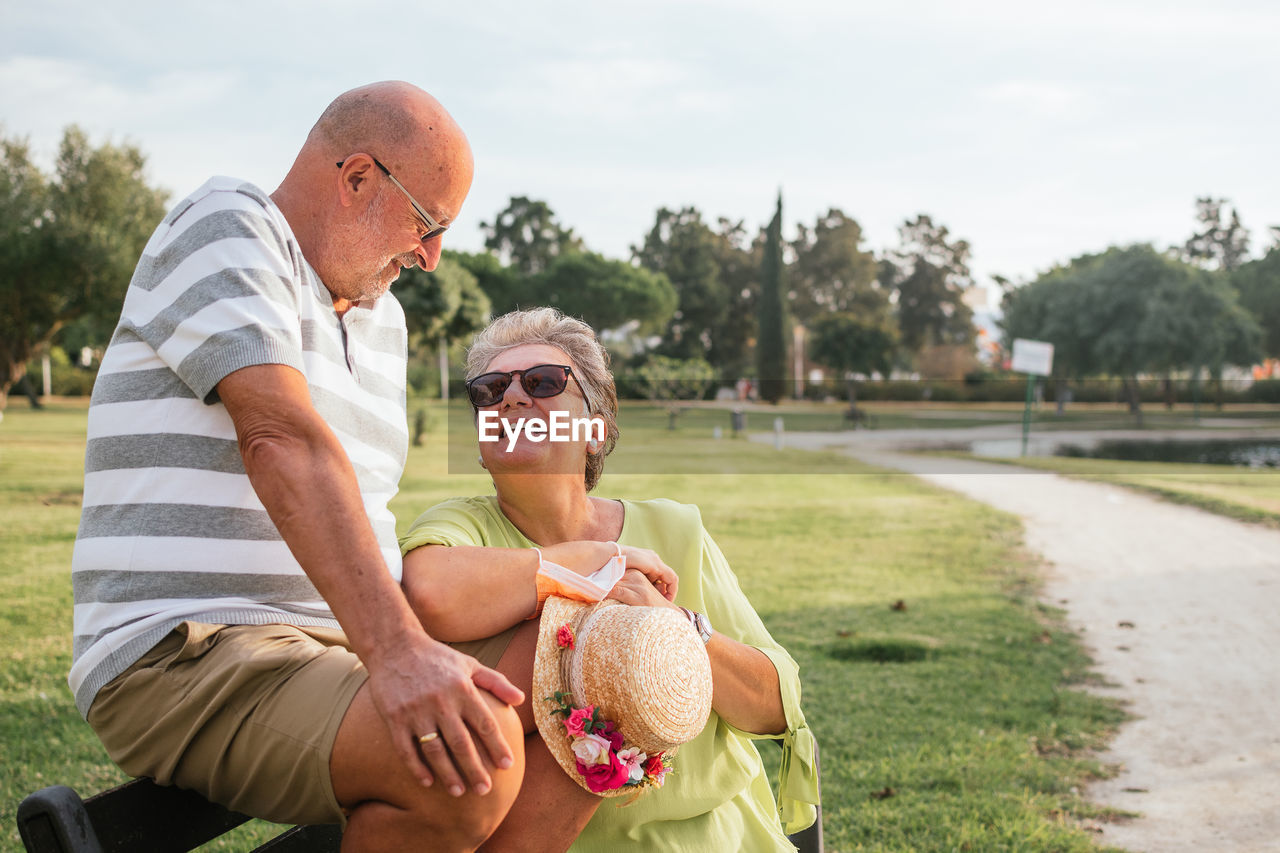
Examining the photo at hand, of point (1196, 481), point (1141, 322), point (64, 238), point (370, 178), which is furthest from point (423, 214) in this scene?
point (1141, 322)

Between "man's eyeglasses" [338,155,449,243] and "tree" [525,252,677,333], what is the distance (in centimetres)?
6080

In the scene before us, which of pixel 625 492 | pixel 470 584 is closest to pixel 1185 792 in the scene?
pixel 470 584

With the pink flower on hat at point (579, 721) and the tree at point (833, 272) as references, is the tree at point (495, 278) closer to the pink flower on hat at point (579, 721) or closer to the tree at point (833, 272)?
the tree at point (833, 272)

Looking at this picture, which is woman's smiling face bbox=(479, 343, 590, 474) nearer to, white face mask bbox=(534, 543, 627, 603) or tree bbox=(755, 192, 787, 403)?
white face mask bbox=(534, 543, 627, 603)

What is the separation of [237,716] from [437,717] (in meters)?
0.35

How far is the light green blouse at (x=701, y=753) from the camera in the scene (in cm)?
213

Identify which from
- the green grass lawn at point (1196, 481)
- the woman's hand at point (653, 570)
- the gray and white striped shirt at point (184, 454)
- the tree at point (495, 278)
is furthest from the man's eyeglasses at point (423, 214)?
the tree at point (495, 278)

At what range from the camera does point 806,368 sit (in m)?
76.5

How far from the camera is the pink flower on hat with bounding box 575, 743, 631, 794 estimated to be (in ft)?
5.59

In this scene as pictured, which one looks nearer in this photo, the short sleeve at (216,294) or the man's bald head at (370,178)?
the short sleeve at (216,294)

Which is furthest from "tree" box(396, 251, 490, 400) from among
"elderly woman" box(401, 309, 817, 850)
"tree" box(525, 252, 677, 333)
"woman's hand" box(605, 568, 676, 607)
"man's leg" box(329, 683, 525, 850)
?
"man's leg" box(329, 683, 525, 850)

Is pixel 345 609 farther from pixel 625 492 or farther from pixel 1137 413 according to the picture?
pixel 1137 413

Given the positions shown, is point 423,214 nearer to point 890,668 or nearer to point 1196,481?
point 890,668

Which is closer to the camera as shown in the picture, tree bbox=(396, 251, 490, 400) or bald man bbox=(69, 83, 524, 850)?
bald man bbox=(69, 83, 524, 850)
